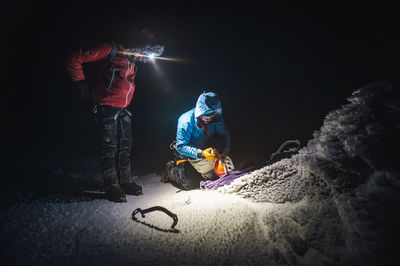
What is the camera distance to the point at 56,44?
4.66m

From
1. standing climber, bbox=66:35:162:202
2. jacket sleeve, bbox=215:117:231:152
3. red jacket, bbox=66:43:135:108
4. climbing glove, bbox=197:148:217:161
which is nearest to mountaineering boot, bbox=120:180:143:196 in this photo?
standing climber, bbox=66:35:162:202

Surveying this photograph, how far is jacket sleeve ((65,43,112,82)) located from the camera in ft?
7.67

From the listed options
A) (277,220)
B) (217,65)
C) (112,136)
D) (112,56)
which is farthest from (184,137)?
(217,65)

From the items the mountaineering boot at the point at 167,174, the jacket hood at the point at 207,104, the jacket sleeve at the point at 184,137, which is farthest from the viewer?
the mountaineering boot at the point at 167,174

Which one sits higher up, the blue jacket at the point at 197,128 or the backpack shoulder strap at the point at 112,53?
the backpack shoulder strap at the point at 112,53

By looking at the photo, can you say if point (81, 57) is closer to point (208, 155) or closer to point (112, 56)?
point (112, 56)

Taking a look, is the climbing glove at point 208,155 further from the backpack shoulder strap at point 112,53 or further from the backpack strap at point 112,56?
the backpack shoulder strap at point 112,53

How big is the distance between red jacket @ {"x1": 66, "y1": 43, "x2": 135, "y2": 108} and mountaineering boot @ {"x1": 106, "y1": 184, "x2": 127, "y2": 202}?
124 cm

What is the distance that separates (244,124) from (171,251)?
406 centimetres

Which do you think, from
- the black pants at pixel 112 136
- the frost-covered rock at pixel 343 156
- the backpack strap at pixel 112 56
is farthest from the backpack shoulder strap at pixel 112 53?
the frost-covered rock at pixel 343 156

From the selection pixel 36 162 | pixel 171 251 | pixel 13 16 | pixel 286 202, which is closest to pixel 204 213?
pixel 171 251

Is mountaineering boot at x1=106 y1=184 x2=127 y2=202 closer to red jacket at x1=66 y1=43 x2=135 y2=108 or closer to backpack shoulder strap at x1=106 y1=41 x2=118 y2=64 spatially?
red jacket at x1=66 y1=43 x2=135 y2=108

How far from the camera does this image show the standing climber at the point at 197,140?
3.16 metres

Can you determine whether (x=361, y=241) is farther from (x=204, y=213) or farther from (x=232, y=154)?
(x=232, y=154)
